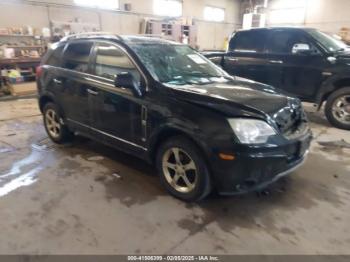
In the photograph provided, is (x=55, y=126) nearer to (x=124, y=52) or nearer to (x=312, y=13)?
(x=124, y=52)

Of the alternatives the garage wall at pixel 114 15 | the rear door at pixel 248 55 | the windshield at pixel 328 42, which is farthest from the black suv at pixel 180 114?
the garage wall at pixel 114 15

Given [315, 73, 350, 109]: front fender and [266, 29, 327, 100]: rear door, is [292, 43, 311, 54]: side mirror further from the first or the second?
[315, 73, 350, 109]: front fender

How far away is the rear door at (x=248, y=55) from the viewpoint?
5.50 metres

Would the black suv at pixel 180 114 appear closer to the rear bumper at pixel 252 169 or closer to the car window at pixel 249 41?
the rear bumper at pixel 252 169

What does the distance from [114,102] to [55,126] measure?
1.45m

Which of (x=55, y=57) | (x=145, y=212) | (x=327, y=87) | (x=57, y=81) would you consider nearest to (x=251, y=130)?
(x=145, y=212)

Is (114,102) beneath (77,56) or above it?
beneath

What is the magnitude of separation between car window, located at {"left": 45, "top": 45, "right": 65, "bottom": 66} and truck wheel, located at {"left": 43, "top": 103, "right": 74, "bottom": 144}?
54cm

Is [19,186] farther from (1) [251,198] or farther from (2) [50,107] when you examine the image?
(1) [251,198]

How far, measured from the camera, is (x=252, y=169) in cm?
216

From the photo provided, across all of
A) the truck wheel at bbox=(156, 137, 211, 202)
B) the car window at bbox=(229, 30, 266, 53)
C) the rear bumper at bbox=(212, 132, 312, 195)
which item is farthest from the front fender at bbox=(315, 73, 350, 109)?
the truck wheel at bbox=(156, 137, 211, 202)

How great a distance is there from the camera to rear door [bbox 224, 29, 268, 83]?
18.0ft

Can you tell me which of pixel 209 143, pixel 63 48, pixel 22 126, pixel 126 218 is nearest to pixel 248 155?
pixel 209 143

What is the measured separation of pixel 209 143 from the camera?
2197 millimetres
